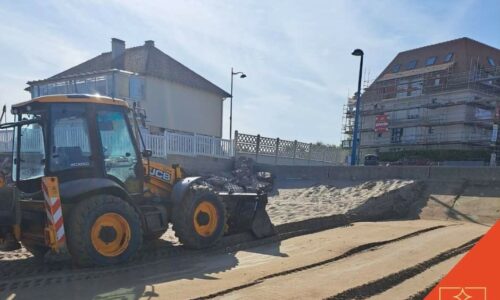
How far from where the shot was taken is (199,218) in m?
8.23

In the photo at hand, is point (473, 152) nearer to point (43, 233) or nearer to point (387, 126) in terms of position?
point (387, 126)

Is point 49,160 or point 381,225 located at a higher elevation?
point 49,160

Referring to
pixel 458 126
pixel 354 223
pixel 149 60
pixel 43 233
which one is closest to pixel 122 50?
pixel 149 60

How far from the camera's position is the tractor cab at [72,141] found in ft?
22.2

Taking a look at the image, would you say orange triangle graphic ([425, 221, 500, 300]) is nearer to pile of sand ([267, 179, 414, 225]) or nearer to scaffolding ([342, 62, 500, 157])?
pile of sand ([267, 179, 414, 225])

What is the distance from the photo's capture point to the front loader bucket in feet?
30.1

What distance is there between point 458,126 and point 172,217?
1848 inches

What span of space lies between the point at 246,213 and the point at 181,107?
25092mm

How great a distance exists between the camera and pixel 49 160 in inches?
265

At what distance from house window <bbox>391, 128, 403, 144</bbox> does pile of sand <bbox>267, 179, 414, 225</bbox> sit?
39.8 m

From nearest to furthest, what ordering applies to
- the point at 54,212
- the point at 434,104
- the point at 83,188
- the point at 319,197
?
the point at 54,212 < the point at 83,188 < the point at 319,197 < the point at 434,104

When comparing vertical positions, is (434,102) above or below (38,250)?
above

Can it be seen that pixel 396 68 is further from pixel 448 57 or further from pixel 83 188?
pixel 83 188

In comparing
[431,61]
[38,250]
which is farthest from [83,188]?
[431,61]
